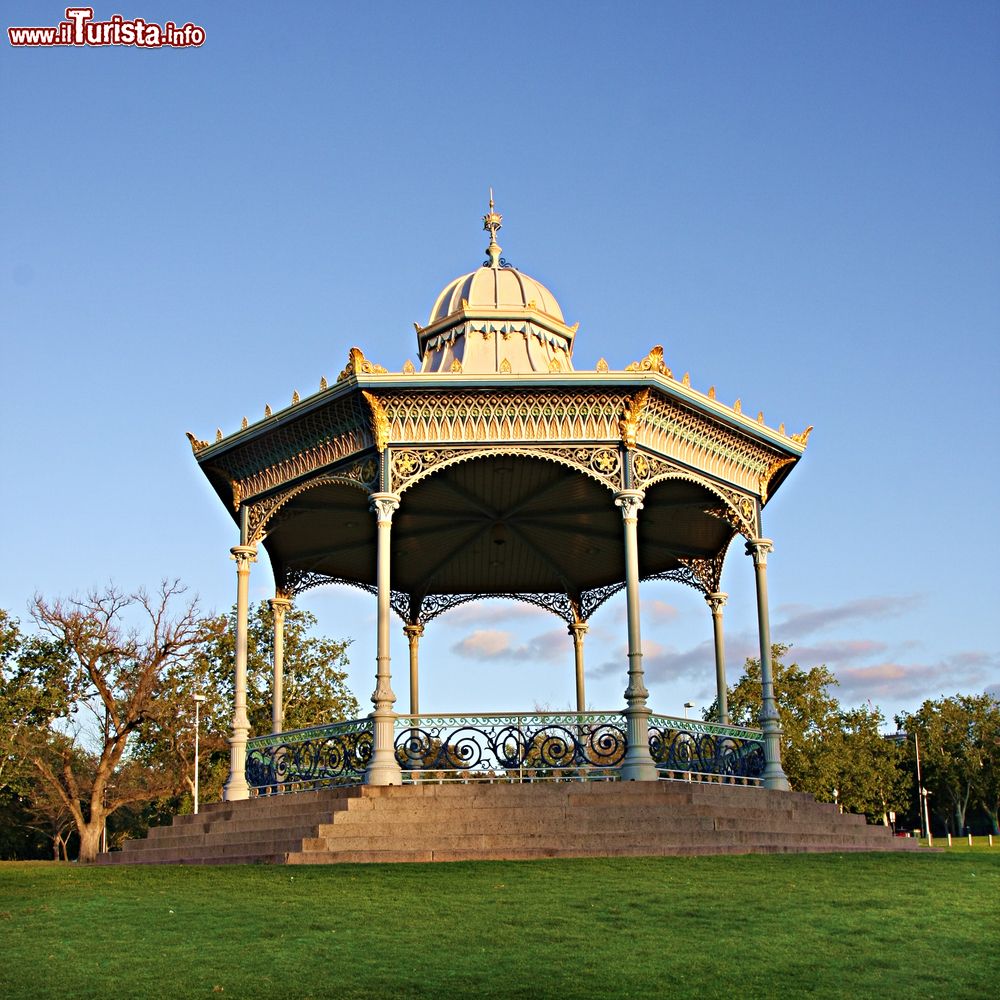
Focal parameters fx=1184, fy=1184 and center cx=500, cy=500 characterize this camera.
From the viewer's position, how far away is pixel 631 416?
18.4 meters

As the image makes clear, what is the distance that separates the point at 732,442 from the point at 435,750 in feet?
24.5

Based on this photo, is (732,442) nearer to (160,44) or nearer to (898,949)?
(160,44)

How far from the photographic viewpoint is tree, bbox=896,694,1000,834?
6569 centimetres

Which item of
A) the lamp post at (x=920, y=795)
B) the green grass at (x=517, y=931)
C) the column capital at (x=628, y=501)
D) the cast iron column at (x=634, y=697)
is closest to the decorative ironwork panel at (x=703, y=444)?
the column capital at (x=628, y=501)

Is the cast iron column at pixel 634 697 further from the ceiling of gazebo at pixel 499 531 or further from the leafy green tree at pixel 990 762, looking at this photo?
the leafy green tree at pixel 990 762

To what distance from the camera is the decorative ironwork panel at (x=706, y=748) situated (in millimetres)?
17750

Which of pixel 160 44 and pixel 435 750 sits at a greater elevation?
pixel 160 44

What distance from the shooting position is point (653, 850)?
14195 mm

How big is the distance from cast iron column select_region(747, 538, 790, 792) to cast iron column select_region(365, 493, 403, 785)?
634 cm

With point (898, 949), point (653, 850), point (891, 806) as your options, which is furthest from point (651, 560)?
point (891, 806)

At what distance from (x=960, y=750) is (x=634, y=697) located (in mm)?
56413

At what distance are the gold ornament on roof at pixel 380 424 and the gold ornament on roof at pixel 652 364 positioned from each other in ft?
12.5

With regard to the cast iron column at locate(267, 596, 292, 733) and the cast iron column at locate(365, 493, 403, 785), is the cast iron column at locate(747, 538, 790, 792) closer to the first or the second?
the cast iron column at locate(365, 493, 403, 785)

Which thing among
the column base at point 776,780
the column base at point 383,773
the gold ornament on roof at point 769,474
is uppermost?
the gold ornament on roof at point 769,474
